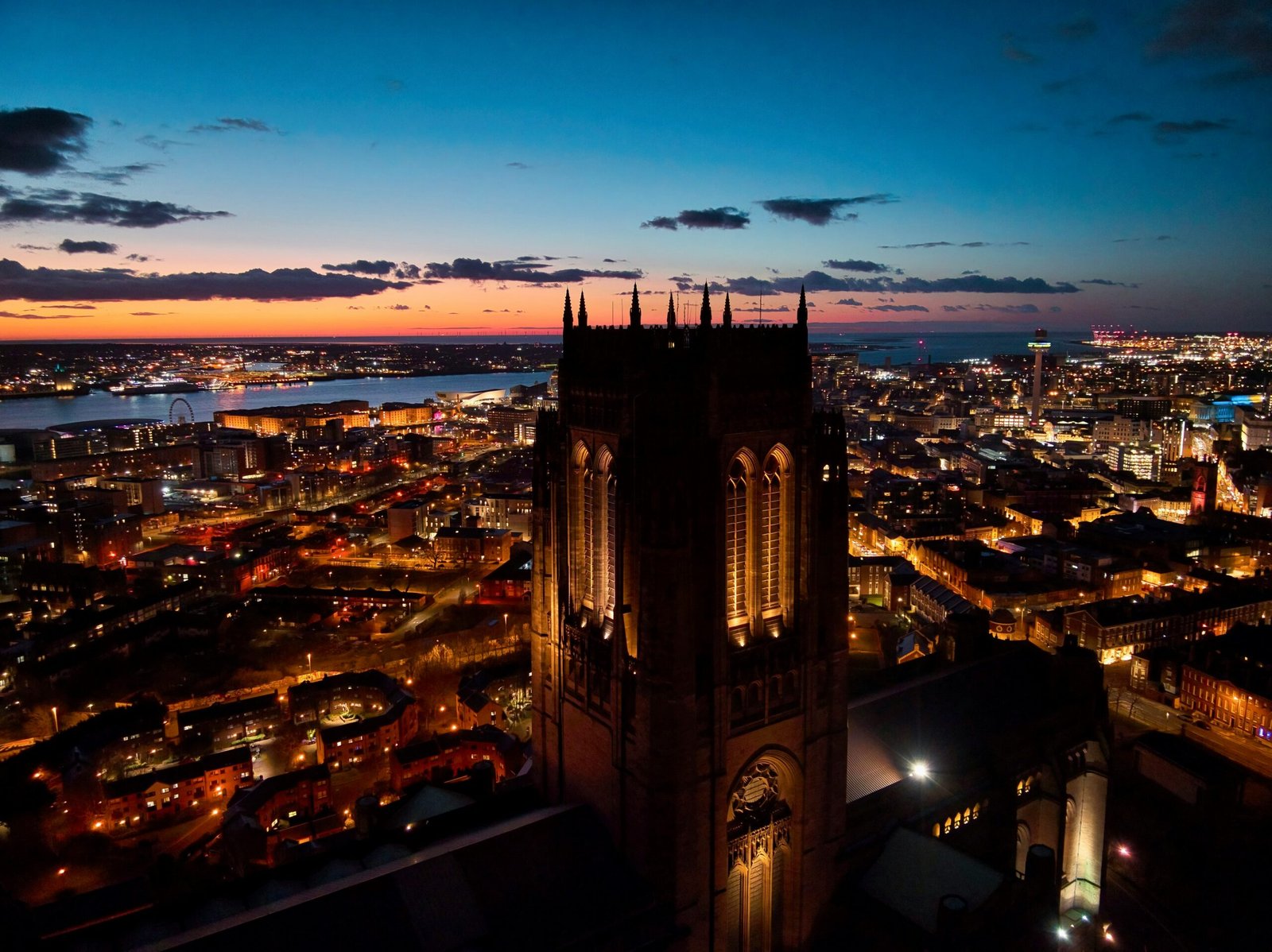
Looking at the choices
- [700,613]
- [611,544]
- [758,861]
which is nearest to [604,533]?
[611,544]

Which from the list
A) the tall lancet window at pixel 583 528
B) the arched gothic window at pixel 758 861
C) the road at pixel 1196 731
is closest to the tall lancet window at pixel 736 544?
the tall lancet window at pixel 583 528

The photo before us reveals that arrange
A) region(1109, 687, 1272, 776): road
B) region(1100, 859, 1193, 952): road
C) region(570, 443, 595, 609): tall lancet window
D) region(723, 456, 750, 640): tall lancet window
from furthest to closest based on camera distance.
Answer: region(1109, 687, 1272, 776): road, region(1100, 859, 1193, 952): road, region(570, 443, 595, 609): tall lancet window, region(723, 456, 750, 640): tall lancet window

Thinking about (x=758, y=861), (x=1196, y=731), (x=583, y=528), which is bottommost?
(x=1196, y=731)

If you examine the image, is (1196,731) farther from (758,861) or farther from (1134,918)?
(758,861)

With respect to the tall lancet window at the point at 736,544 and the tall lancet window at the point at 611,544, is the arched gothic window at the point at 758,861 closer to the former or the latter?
the tall lancet window at the point at 736,544

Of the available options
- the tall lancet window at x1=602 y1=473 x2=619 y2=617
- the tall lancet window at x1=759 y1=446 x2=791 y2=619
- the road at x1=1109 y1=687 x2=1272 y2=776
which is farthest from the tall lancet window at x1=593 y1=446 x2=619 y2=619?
the road at x1=1109 y1=687 x2=1272 y2=776

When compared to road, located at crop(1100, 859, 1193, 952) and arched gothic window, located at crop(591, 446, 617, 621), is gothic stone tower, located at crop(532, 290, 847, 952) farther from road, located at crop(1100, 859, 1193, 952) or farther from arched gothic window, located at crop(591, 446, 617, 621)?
road, located at crop(1100, 859, 1193, 952)

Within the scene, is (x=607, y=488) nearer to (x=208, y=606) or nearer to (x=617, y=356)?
(x=617, y=356)
